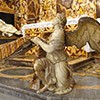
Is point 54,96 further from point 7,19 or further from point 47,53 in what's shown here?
point 7,19

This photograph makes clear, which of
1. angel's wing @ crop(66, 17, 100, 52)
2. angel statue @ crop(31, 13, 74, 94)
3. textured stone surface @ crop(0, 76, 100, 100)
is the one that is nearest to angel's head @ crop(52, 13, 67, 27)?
angel statue @ crop(31, 13, 74, 94)

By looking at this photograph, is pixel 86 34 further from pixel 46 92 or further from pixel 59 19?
pixel 46 92

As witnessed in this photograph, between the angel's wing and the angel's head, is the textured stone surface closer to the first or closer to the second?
the angel's wing

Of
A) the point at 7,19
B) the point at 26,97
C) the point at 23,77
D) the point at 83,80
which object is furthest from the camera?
the point at 7,19

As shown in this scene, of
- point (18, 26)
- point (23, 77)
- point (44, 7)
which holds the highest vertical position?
point (44, 7)

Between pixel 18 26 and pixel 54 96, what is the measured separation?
6.74 meters

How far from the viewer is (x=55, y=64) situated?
8.68ft

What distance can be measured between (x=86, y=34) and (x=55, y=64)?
59cm

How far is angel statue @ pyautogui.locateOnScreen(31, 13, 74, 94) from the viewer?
254 cm

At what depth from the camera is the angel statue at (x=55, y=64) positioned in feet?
8.32

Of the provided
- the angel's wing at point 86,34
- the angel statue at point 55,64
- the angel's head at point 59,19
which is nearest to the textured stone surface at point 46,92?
the angel statue at point 55,64

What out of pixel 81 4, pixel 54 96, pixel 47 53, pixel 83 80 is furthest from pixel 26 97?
pixel 81 4

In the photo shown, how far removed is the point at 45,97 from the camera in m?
2.46

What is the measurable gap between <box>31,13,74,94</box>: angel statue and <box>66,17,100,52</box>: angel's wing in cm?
19
